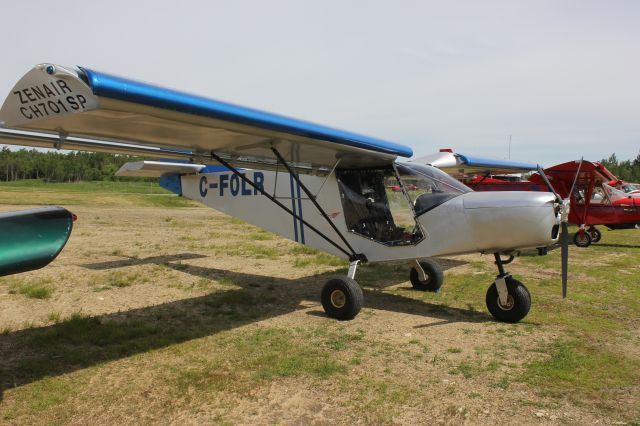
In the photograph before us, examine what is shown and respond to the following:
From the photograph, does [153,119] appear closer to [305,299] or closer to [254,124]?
[254,124]


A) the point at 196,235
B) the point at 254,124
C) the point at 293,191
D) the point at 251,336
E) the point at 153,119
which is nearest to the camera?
the point at 153,119

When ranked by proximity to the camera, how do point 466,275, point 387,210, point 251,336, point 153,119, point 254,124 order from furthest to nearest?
1. point 466,275
2. point 387,210
3. point 251,336
4. point 254,124
5. point 153,119

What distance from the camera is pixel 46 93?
3.40 meters

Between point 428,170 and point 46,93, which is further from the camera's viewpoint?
point 428,170

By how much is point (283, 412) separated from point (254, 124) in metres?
2.89

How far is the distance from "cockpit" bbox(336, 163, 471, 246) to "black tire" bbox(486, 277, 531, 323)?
131 centimetres

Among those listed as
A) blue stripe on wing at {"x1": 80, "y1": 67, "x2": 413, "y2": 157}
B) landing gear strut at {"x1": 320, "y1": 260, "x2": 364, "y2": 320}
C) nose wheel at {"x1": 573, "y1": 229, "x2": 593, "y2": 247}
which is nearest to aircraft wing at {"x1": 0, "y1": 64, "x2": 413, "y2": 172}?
blue stripe on wing at {"x1": 80, "y1": 67, "x2": 413, "y2": 157}

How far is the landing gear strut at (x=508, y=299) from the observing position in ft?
19.3

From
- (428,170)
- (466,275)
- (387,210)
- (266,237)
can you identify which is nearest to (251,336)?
(387,210)

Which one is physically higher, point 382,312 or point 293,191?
point 293,191

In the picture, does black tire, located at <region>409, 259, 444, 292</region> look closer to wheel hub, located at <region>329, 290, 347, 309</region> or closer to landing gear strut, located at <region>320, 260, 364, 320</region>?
landing gear strut, located at <region>320, 260, 364, 320</region>

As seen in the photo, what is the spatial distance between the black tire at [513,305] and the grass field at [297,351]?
157mm

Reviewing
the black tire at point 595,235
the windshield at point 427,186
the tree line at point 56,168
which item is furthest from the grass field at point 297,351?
the tree line at point 56,168

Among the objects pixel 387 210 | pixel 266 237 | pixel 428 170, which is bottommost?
pixel 266 237
